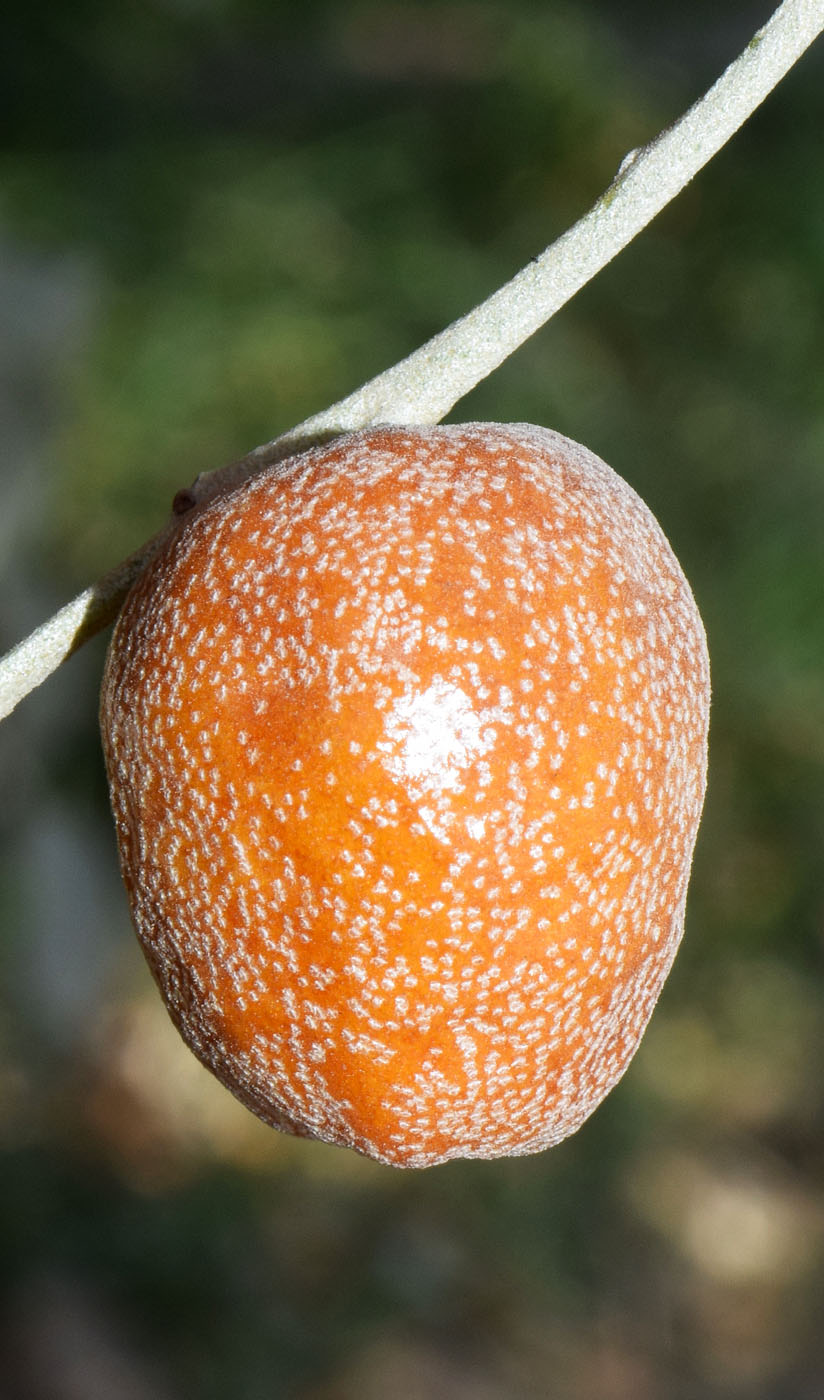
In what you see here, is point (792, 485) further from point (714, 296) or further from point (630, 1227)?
point (630, 1227)

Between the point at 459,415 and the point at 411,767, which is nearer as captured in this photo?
the point at 411,767

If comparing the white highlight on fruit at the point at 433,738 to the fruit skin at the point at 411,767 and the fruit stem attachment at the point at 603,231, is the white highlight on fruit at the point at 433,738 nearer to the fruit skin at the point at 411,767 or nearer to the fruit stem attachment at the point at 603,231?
the fruit skin at the point at 411,767


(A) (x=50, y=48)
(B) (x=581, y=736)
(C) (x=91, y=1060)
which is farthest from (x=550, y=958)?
(C) (x=91, y=1060)

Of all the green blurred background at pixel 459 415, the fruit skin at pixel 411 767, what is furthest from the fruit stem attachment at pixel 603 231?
the green blurred background at pixel 459 415

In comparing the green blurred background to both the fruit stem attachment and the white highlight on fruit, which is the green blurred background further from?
the white highlight on fruit

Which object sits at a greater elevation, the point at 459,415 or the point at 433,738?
the point at 459,415

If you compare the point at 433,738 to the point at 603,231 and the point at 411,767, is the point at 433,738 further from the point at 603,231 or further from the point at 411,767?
the point at 603,231

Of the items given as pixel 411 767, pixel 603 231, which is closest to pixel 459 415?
pixel 603 231
